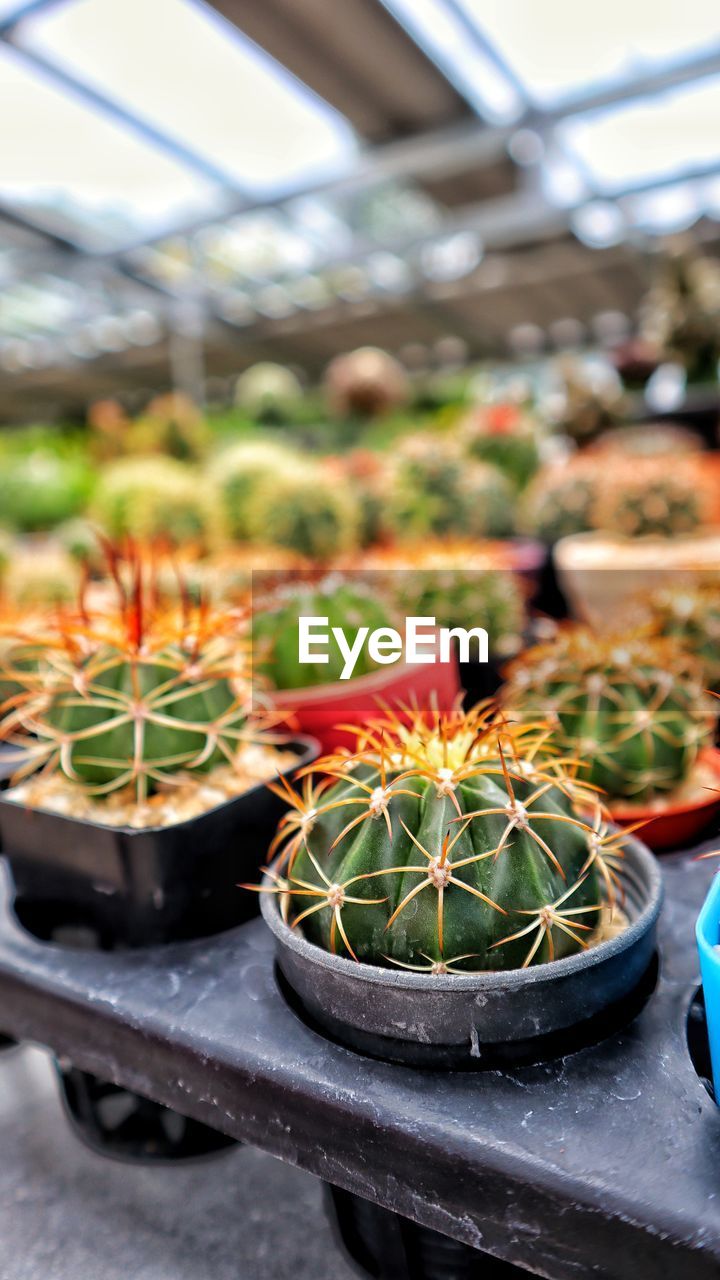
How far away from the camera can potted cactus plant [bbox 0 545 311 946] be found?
72 centimetres

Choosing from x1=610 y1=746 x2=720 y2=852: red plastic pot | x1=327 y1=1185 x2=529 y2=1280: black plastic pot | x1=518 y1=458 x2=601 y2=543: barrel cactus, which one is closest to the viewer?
x1=327 y1=1185 x2=529 y2=1280: black plastic pot

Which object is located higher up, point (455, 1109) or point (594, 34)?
point (594, 34)

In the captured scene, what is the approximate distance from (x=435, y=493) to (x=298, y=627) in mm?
1190

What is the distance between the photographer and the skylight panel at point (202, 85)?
2.09 m

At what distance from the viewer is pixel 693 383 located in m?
2.81

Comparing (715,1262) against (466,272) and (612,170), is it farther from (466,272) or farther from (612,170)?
(466,272)

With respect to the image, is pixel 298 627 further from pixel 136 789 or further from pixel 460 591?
pixel 460 591

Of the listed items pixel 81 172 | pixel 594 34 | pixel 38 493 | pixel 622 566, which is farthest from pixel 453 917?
pixel 81 172

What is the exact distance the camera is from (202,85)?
2418 millimetres

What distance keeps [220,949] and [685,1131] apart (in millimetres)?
387

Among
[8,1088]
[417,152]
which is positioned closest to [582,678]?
[8,1088]

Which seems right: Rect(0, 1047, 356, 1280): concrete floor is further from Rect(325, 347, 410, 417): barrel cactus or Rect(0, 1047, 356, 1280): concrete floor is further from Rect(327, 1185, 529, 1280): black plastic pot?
Rect(325, 347, 410, 417): barrel cactus

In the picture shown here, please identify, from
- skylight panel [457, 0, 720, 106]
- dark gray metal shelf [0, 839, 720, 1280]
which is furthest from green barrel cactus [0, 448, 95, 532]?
dark gray metal shelf [0, 839, 720, 1280]

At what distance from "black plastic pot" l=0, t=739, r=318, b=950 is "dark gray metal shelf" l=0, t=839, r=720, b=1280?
0.03 metres
